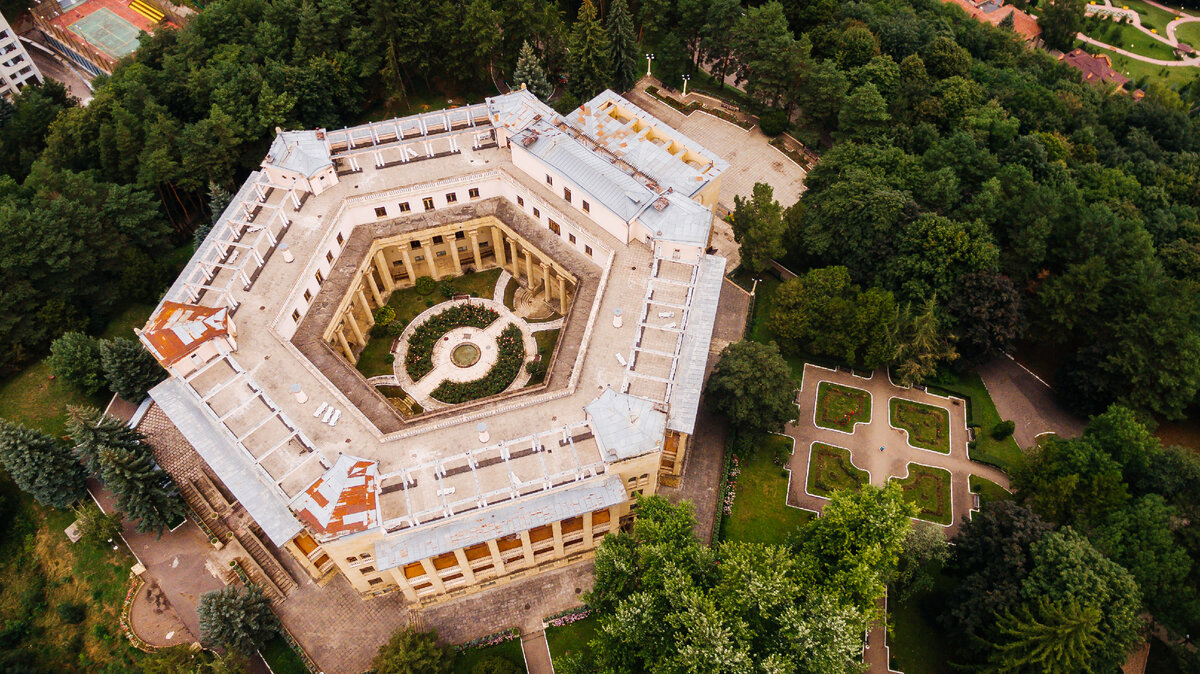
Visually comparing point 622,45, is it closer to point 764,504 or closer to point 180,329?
point 764,504

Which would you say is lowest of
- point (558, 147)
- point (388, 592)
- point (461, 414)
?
point (388, 592)

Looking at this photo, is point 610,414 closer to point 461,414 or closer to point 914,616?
point 461,414

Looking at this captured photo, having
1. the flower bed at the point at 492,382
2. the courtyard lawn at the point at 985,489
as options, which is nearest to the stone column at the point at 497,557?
the flower bed at the point at 492,382

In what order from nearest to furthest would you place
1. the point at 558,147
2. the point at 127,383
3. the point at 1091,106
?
the point at 127,383, the point at 558,147, the point at 1091,106

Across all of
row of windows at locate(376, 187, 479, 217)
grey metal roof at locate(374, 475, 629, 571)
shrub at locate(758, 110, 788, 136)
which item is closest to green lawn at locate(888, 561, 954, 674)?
grey metal roof at locate(374, 475, 629, 571)

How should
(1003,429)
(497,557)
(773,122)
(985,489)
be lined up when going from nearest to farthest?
(497,557) → (985,489) → (1003,429) → (773,122)

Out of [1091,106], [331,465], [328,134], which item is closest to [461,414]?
[331,465]

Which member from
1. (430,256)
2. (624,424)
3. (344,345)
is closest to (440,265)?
(430,256)

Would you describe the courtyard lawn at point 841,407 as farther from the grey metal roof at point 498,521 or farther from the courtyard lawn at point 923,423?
the grey metal roof at point 498,521
